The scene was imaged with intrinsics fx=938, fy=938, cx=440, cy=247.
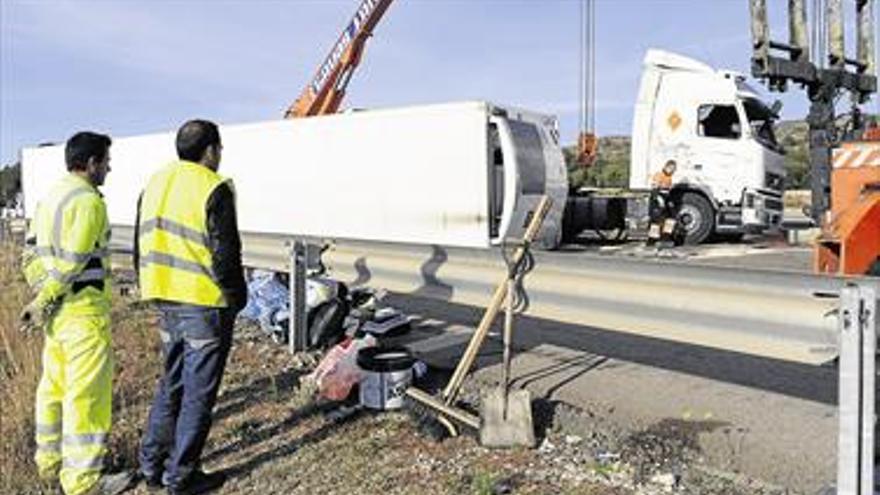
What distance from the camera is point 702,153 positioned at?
1562cm

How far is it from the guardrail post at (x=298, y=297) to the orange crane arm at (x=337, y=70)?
58.0 feet

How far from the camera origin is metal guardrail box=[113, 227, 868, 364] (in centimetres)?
364

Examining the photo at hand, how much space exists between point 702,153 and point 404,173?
6.61 m

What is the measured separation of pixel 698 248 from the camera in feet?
49.2

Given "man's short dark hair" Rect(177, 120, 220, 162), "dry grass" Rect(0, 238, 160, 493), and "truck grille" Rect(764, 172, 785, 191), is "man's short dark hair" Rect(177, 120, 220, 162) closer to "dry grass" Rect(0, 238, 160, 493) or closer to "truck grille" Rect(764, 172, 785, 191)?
"dry grass" Rect(0, 238, 160, 493)

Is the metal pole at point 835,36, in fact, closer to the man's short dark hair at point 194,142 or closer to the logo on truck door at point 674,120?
the logo on truck door at point 674,120

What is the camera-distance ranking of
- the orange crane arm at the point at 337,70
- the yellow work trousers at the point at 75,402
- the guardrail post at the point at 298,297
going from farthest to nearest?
1. the orange crane arm at the point at 337,70
2. the guardrail post at the point at 298,297
3. the yellow work trousers at the point at 75,402

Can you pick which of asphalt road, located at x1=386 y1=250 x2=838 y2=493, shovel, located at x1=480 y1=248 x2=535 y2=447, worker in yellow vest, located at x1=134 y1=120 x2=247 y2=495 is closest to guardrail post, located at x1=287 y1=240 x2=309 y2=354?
asphalt road, located at x1=386 y1=250 x2=838 y2=493

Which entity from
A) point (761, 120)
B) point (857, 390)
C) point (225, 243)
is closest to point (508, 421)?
point (225, 243)

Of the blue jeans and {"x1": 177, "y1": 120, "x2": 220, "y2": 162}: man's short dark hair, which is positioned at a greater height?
{"x1": 177, "y1": 120, "x2": 220, "y2": 162}: man's short dark hair

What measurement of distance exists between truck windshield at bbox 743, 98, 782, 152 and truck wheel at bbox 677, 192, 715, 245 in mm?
1382

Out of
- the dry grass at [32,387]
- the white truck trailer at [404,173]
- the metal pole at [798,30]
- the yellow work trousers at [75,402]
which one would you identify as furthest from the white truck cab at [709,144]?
the yellow work trousers at [75,402]

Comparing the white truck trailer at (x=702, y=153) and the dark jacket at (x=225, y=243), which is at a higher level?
the white truck trailer at (x=702, y=153)

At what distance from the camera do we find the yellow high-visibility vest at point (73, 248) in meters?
4.65
